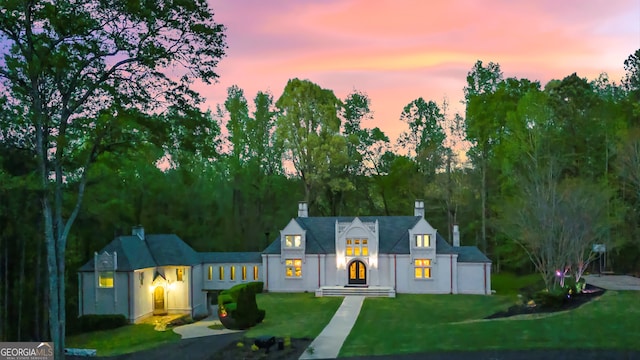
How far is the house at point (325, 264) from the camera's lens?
4022 cm

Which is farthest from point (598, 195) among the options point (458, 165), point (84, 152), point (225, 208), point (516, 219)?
point (225, 208)

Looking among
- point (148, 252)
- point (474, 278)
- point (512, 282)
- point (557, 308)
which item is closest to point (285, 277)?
point (148, 252)

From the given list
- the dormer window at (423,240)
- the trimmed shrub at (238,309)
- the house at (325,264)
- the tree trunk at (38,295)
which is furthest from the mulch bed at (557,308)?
the tree trunk at (38,295)

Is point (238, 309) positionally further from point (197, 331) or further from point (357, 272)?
point (357, 272)

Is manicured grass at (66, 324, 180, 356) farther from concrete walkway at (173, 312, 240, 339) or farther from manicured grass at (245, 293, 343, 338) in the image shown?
manicured grass at (245, 293, 343, 338)

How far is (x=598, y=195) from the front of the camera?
3378 centimetres

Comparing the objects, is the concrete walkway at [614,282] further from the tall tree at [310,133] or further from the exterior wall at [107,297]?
the exterior wall at [107,297]

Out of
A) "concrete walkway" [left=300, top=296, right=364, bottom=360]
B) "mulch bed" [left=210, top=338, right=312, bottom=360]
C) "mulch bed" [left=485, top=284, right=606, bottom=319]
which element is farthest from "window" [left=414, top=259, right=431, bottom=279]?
"mulch bed" [left=210, top=338, right=312, bottom=360]

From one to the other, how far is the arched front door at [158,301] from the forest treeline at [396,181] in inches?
222

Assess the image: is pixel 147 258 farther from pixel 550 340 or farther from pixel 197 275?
pixel 550 340

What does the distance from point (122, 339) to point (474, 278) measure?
969 inches

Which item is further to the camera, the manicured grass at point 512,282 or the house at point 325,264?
the manicured grass at point 512,282

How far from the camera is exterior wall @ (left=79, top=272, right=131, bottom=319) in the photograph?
36.1 m

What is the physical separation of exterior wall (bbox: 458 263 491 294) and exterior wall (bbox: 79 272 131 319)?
2332 cm
